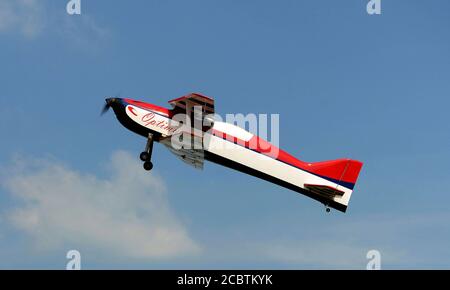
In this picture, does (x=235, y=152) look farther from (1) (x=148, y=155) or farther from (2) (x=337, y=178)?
(2) (x=337, y=178)

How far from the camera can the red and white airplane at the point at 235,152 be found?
35.2 m

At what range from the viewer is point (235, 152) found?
3553cm

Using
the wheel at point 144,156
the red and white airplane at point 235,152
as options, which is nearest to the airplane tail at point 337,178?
the red and white airplane at point 235,152

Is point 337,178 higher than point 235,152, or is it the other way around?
point 235,152

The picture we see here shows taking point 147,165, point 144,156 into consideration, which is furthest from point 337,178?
point 144,156

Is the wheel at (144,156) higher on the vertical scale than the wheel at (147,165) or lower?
higher

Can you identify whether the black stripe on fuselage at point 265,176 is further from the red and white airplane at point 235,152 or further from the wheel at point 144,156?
the wheel at point 144,156

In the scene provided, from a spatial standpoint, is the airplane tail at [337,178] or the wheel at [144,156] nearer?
the wheel at [144,156]

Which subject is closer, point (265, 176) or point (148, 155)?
point (148, 155)

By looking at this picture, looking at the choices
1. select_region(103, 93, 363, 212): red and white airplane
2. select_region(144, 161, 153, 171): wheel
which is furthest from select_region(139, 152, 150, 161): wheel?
select_region(144, 161, 153, 171): wheel
